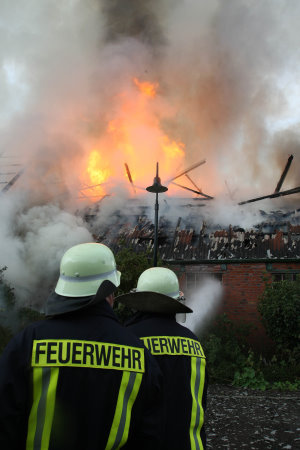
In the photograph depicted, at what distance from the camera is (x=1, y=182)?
14.6 m

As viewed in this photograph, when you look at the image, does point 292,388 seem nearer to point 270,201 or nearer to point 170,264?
point 170,264

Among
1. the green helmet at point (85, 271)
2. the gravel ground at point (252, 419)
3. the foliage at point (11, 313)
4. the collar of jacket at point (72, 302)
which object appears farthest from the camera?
the foliage at point (11, 313)

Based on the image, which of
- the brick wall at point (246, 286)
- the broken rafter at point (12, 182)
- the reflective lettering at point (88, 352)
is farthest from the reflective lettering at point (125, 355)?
the broken rafter at point (12, 182)

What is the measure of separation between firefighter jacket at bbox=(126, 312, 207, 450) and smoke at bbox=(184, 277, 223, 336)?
26.8 feet

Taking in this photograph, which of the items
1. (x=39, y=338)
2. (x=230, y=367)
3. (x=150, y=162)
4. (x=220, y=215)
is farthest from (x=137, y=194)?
(x=39, y=338)

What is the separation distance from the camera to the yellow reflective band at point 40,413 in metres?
1.48

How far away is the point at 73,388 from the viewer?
1.52 m

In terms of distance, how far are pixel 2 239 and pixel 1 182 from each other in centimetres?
502

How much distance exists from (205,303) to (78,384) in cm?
980

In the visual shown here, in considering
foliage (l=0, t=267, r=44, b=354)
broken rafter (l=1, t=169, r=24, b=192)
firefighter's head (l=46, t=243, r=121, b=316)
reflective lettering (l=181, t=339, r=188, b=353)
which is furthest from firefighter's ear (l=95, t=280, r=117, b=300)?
broken rafter (l=1, t=169, r=24, b=192)

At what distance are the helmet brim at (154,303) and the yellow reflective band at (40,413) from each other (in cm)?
111

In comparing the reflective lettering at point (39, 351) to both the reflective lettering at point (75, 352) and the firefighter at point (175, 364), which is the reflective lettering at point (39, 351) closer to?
the reflective lettering at point (75, 352)

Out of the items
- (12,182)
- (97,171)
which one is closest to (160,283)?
(12,182)

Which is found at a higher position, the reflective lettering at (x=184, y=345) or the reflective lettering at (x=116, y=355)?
the reflective lettering at (x=116, y=355)
